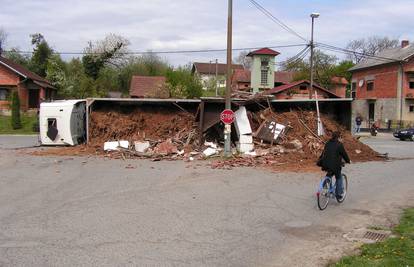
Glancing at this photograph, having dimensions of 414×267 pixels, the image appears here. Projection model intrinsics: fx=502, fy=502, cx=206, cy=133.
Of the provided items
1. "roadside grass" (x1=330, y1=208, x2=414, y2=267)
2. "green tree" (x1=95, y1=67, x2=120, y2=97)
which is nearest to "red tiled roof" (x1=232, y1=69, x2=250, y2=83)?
"green tree" (x1=95, y1=67, x2=120, y2=97)

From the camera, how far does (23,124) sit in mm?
44781

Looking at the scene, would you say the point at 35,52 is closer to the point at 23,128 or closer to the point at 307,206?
the point at 23,128

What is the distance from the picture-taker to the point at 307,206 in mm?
11047

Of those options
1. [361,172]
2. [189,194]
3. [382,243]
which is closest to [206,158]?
[361,172]

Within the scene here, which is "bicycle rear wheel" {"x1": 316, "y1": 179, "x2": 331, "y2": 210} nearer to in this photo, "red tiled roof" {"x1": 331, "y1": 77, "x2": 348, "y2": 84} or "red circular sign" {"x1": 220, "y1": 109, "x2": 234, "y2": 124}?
"red circular sign" {"x1": 220, "y1": 109, "x2": 234, "y2": 124}

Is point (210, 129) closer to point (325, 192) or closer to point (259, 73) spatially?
point (325, 192)

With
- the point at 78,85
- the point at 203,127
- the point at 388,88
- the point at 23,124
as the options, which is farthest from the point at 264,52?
the point at 203,127

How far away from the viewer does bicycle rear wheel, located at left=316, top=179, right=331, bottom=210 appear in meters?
10.5

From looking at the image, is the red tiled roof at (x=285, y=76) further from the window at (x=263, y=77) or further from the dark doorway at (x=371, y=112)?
the dark doorway at (x=371, y=112)

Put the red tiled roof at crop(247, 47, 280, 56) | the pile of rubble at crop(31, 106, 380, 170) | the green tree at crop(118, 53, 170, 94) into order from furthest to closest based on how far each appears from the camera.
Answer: the green tree at crop(118, 53, 170, 94)
the red tiled roof at crop(247, 47, 280, 56)
the pile of rubble at crop(31, 106, 380, 170)

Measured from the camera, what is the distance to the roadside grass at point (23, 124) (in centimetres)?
4241

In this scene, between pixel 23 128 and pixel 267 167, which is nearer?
pixel 267 167

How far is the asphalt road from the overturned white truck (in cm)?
707

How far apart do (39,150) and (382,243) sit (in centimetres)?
1936
